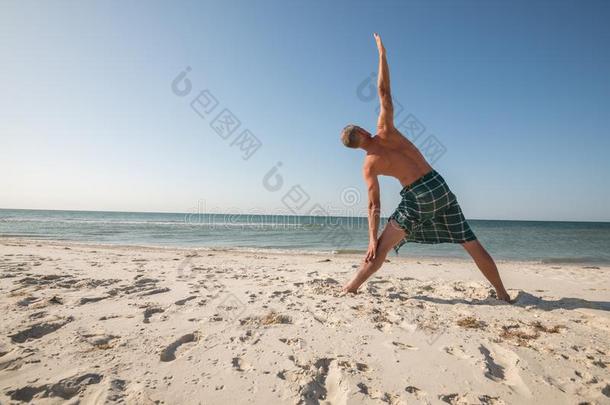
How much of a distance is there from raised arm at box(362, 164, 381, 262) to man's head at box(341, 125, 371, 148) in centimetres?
27

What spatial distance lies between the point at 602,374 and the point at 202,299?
3.05 m

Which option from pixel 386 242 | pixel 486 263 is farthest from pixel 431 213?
pixel 486 263

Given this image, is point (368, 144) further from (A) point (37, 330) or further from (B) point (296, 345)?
(A) point (37, 330)

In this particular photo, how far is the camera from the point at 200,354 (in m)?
1.94

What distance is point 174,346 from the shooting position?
2.06 meters

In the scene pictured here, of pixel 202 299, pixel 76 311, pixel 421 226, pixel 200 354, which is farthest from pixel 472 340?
pixel 76 311

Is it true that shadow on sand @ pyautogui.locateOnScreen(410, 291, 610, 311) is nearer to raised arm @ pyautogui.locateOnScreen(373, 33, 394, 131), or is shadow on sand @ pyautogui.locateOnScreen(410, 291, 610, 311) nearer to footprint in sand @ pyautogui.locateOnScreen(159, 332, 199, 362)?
raised arm @ pyautogui.locateOnScreen(373, 33, 394, 131)

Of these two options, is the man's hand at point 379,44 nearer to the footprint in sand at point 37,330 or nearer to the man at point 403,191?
the man at point 403,191

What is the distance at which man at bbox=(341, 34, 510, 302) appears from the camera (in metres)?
2.98

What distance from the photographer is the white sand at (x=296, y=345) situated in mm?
1583

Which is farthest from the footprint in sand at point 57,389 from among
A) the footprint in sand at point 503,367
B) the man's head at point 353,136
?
the man's head at point 353,136

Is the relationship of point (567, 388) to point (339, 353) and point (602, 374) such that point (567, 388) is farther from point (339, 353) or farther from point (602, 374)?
point (339, 353)

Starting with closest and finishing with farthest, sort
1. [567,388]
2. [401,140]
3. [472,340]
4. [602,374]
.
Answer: [567,388], [602,374], [472,340], [401,140]

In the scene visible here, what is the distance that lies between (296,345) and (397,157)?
1963mm
